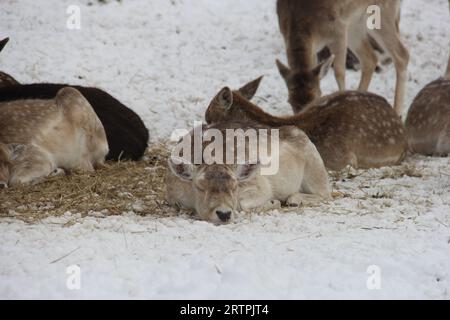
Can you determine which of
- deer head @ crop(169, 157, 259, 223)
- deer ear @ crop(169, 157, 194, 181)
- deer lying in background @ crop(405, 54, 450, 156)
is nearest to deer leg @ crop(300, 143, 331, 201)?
deer head @ crop(169, 157, 259, 223)

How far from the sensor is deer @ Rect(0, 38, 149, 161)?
9.68 meters

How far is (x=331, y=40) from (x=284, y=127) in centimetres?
453

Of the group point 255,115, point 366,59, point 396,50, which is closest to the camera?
point 255,115

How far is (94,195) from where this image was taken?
26.0 feet

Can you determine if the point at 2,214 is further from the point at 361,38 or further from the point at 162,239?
the point at 361,38

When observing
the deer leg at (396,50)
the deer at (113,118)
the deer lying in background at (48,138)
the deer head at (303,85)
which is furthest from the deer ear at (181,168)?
the deer leg at (396,50)

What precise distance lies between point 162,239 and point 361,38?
8.01m

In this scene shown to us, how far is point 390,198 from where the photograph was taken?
25.9 ft

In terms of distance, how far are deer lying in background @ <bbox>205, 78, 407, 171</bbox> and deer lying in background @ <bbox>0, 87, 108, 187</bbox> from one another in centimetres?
135

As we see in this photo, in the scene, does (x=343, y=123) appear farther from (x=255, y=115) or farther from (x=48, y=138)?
(x=48, y=138)

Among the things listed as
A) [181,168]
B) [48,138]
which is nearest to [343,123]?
[181,168]

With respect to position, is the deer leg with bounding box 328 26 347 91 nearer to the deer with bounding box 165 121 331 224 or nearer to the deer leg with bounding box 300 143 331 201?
the deer with bounding box 165 121 331 224

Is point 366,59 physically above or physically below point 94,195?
above

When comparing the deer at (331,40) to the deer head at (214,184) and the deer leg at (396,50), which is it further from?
the deer head at (214,184)
